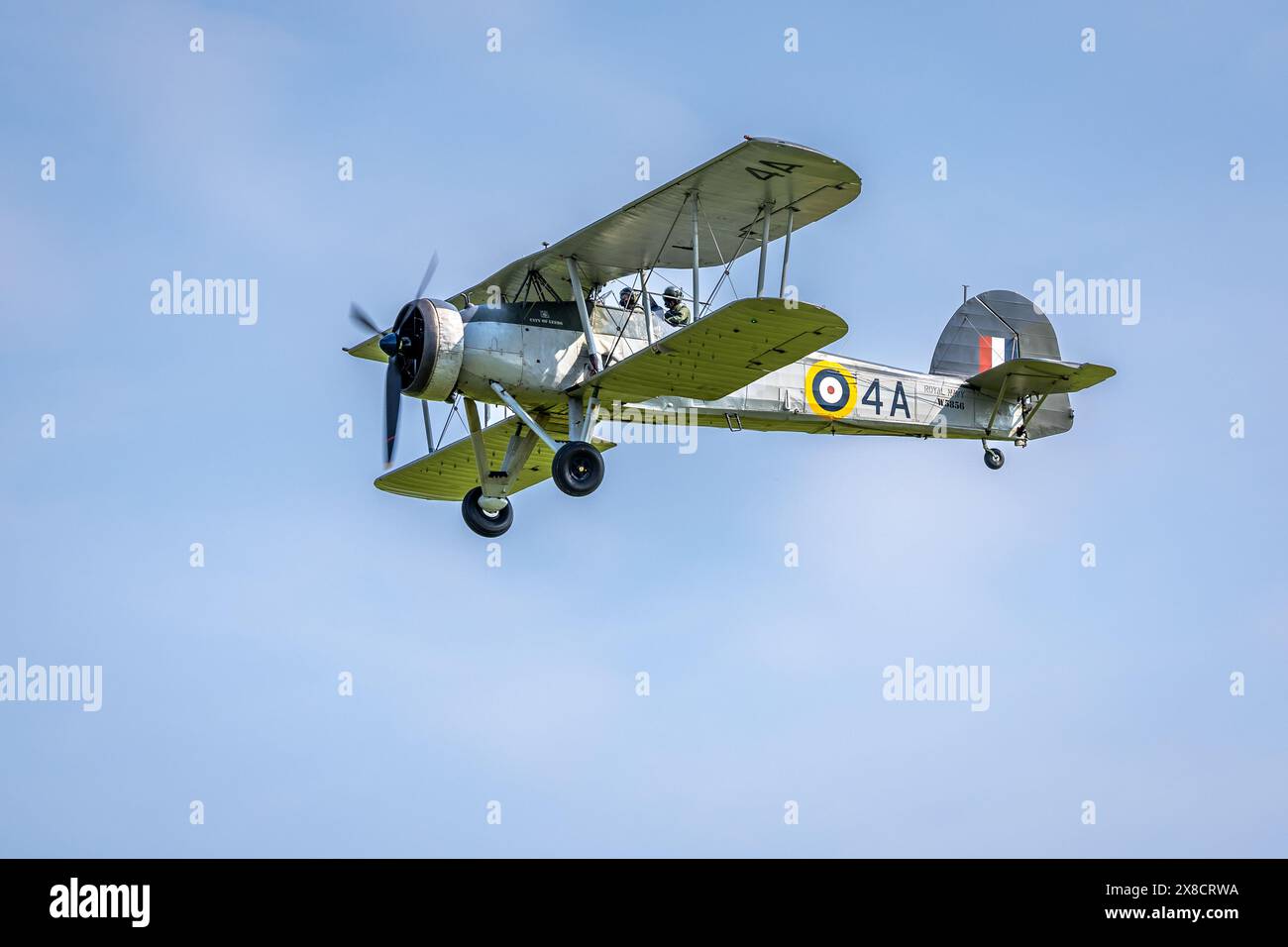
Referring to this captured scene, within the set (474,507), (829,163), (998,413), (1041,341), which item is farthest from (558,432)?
(1041,341)

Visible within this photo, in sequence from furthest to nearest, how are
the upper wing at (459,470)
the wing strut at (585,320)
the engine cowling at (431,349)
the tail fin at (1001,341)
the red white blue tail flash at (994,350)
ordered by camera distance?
1. the red white blue tail flash at (994,350)
2. the tail fin at (1001,341)
3. the upper wing at (459,470)
4. the wing strut at (585,320)
5. the engine cowling at (431,349)

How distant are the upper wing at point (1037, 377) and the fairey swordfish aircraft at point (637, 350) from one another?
0.17 feet

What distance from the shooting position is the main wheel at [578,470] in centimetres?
1878

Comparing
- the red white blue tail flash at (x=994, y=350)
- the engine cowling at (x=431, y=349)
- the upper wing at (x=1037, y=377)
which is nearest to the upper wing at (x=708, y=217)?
the engine cowling at (x=431, y=349)

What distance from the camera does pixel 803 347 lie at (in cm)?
1822

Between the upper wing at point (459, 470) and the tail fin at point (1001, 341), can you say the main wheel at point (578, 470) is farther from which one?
the tail fin at point (1001, 341)

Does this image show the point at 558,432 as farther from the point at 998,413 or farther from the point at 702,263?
the point at 998,413

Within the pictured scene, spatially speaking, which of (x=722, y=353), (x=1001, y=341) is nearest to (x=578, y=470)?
(x=722, y=353)

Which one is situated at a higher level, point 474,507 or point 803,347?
point 803,347

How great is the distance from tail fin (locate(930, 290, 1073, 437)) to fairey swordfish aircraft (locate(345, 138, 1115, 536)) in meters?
1.21

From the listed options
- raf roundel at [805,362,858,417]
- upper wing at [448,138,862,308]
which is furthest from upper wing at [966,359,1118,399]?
upper wing at [448,138,862,308]

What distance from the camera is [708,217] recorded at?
62.1 ft
